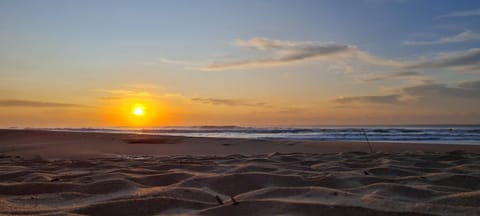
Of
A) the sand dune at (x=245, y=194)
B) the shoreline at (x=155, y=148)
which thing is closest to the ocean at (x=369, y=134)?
the shoreline at (x=155, y=148)

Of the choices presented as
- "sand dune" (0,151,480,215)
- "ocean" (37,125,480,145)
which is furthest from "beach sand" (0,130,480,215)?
"ocean" (37,125,480,145)

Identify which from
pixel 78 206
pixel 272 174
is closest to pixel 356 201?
pixel 272 174

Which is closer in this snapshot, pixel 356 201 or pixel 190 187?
pixel 356 201

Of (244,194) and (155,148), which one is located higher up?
(155,148)

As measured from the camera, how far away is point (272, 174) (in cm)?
353

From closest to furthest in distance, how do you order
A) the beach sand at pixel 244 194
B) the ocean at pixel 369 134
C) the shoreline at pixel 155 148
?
1. the beach sand at pixel 244 194
2. the shoreline at pixel 155 148
3. the ocean at pixel 369 134

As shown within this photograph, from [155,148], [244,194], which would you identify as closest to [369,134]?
[155,148]

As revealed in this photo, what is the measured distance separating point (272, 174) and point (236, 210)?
1279mm

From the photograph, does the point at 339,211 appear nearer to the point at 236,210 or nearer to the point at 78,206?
the point at 236,210

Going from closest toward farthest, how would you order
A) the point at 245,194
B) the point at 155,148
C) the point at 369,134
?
1. the point at 245,194
2. the point at 155,148
3. the point at 369,134

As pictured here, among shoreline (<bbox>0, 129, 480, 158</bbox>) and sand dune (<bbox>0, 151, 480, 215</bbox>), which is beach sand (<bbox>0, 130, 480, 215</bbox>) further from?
shoreline (<bbox>0, 129, 480, 158</bbox>)

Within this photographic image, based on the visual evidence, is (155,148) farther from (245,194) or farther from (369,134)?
(369,134)

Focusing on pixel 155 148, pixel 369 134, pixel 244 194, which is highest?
pixel 155 148

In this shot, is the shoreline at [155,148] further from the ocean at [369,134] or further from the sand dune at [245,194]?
the sand dune at [245,194]
